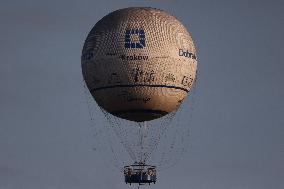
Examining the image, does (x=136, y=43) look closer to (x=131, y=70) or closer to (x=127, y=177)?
(x=131, y=70)

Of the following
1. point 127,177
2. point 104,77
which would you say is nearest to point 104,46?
point 104,77

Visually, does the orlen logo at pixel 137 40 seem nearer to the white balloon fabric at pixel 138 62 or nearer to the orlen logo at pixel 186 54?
the white balloon fabric at pixel 138 62

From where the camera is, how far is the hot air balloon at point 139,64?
145 m

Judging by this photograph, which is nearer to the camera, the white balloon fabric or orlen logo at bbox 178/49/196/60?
the white balloon fabric

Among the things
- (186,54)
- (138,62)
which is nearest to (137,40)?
(138,62)

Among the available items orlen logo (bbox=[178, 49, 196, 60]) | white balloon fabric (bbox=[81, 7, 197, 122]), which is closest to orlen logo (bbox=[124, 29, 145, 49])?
white balloon fabric (bbox=[81, 7, 197, 122])

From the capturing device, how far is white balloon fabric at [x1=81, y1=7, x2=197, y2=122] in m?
145

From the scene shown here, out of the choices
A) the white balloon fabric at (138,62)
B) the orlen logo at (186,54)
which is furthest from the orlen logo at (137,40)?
the orlen logo at (186,54)

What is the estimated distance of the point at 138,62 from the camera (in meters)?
145

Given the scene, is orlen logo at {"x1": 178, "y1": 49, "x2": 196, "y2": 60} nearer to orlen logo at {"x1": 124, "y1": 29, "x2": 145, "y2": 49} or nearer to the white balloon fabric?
the white balloon fabric

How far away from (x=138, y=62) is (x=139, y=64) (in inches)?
7.4

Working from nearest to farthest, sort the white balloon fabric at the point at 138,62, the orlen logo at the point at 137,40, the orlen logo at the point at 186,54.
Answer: the orlen logo at the point at 137,40 → the white balloon fabric at the point at 138,62 → the orlen logo at the point at 186,54

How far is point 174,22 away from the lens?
14712cm

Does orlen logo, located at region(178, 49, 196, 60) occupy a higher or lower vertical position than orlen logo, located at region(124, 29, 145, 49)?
lower
